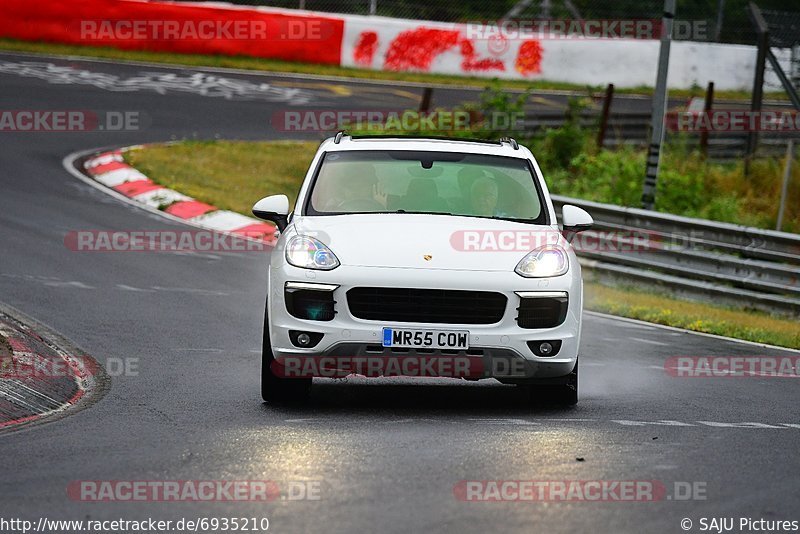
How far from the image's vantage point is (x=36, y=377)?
886cm

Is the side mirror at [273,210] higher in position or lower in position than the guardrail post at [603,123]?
higher

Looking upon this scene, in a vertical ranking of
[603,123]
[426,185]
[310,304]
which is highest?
[426,185]

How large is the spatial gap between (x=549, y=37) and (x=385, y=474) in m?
28.5

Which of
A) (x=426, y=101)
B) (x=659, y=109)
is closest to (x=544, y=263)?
(x=659, y=109)

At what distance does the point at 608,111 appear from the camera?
2531cm

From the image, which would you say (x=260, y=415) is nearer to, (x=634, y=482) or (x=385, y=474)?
(x=385, y=474)

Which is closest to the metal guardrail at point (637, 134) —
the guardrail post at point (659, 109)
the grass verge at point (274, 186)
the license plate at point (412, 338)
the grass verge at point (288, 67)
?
the grass verge at point (288, 67)

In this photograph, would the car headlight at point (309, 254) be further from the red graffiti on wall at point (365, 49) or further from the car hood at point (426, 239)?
the red graffiti on wall at point (365, 49)

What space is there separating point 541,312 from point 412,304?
76cm

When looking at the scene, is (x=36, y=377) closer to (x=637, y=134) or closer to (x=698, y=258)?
(x=698, y=258)

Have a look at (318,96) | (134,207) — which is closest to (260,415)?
(134,207)

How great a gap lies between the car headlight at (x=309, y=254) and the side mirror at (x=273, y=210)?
519 mm

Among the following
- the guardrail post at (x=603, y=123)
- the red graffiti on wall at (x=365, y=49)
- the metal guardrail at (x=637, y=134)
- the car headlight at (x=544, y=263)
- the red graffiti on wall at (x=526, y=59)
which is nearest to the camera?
the car headlight at (x=544, y=263)

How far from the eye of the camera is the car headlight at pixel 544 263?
823 cm
